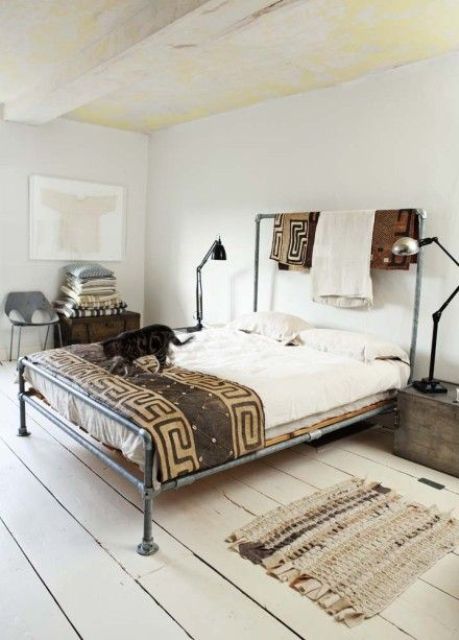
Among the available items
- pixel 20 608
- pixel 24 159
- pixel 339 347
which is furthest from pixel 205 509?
pixel 24 159

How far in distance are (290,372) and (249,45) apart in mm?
2012

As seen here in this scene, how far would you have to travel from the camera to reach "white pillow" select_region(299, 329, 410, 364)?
325 cm

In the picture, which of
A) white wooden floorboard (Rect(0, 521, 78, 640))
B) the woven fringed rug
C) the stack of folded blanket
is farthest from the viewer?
the stack of folded blanket

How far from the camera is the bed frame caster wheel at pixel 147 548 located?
2043 mm

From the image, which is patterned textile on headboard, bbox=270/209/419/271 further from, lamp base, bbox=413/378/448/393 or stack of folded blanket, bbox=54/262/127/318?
stack of folded blanket, bbox=54/262/127/318

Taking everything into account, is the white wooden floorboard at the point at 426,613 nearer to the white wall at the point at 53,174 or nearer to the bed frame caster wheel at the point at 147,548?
the bed frame caster wheel at the point at 147,548

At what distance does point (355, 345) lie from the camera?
3.32 m

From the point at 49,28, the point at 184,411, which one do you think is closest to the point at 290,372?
the point at 184,411

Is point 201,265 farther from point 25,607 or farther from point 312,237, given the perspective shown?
point 25,607

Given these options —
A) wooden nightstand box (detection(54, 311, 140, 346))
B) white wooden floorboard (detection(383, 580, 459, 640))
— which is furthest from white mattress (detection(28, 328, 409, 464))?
wooden nightstand box (detection(54, 311, 140, 346))

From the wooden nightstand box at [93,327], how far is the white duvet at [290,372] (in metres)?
1.82

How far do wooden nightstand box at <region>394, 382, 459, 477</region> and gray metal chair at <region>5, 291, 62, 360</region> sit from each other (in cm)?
338

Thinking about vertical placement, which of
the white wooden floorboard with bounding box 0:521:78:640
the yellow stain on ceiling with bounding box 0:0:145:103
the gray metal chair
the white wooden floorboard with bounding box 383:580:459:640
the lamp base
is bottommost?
the white wooden floorboard with bounding box 0:521:78:640

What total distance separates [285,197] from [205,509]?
2754mm
